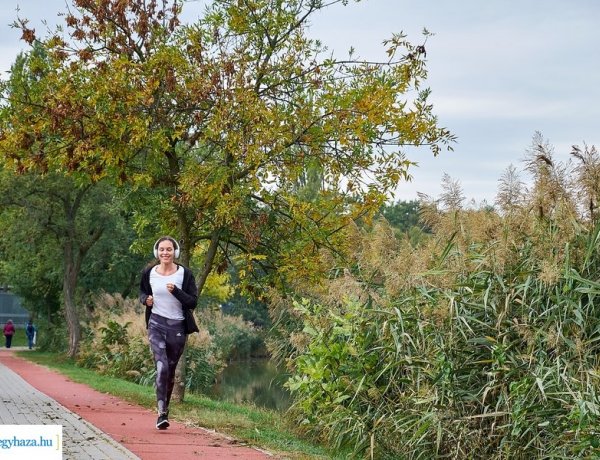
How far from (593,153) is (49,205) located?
25188 millimetres

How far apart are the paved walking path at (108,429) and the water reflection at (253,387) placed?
2.88 m

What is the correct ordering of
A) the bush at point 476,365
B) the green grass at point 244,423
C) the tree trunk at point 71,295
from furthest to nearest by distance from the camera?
the tree trunk at point 71,295
the green grass at point 244,423
the bush at point 476,365

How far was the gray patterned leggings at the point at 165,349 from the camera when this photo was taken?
10.6 meters

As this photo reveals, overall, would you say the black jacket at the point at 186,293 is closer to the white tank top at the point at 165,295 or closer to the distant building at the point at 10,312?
the white tank top at the point at 165,295

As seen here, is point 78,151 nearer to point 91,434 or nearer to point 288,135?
point 288,135

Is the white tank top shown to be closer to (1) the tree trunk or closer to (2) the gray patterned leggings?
(2) the gray patterned leggings

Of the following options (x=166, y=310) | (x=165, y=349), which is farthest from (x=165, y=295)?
(x=165, y=349)

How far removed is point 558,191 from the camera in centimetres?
1011

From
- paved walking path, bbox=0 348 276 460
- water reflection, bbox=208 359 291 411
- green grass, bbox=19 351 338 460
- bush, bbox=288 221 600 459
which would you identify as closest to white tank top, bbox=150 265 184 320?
paved walking path, bbox=0 348 276 460

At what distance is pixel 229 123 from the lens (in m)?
13.4

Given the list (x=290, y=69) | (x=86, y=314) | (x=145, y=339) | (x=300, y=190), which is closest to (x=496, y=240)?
(x=290, y=69)

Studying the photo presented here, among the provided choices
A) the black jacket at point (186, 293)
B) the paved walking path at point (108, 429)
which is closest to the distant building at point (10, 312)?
the paved walking path at point (108, 429)

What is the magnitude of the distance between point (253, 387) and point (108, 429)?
1743cm

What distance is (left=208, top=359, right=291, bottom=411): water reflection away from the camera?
21.4 m
